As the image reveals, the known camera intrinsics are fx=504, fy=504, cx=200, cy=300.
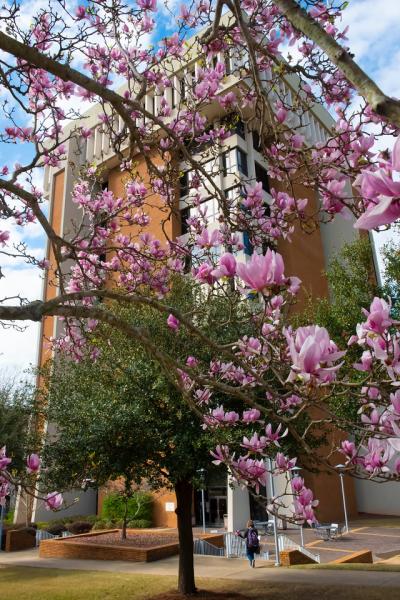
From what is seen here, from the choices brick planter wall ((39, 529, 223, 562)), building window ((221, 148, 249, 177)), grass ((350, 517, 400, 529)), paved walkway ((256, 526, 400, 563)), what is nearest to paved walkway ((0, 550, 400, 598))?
brick planter wall ((39, 529, 223, 562))

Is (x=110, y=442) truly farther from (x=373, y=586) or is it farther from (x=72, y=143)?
(x=72, y=143)

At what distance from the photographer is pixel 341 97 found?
435cm

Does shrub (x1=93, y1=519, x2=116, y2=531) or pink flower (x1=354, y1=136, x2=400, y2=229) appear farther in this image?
shrub (x1=93, y1=519, x2=116, y2=531)

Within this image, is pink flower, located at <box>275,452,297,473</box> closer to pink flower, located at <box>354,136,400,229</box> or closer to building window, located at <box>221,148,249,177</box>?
pink flower, located at <box>354,136,400,229</box>

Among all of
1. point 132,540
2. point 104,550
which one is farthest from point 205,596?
point 132,540

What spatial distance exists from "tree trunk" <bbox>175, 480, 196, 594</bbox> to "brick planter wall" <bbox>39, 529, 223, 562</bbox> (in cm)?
418

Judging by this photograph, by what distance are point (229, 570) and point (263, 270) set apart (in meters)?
11.8

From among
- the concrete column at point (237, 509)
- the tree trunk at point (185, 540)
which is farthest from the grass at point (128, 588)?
the concrete column at point (237, 509)

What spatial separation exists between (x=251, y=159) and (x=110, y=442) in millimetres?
20755

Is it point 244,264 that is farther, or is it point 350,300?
point 350,300

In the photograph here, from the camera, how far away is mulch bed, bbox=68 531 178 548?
1536 cm

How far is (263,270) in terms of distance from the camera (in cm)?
196

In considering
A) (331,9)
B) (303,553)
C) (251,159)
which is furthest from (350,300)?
(251,159)

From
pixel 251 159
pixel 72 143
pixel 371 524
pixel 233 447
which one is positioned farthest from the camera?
pixel 72 143
